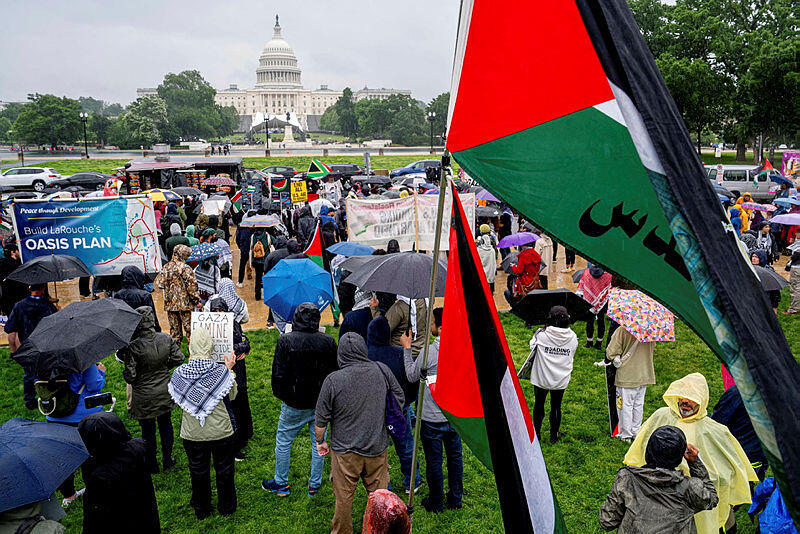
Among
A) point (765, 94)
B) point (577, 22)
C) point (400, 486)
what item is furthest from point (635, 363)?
point (765, 94)

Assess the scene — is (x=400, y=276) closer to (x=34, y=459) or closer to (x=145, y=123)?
(x=34, y=459)

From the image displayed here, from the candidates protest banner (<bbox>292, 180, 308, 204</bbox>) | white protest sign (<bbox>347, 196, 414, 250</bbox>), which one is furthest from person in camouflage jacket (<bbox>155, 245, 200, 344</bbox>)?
protest banner (<bbox>292, 180, 308, 204</bbox>)

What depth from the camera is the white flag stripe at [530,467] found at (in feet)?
8.73

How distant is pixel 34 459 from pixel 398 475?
3.40m

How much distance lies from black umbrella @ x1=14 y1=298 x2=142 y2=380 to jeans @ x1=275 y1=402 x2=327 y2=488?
1.55 meters

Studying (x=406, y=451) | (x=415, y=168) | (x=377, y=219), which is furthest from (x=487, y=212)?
(x=415, y=168)

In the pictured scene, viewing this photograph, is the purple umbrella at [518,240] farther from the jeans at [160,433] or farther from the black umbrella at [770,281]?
the jeans at [160,433]

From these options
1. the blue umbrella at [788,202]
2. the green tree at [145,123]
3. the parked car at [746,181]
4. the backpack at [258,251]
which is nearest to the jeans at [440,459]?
the backpack at [258,251]

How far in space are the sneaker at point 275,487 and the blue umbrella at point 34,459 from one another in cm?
224

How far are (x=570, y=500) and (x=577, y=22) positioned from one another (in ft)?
15.4

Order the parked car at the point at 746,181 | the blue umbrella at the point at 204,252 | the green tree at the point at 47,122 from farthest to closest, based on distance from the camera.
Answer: the green tree at the point at 47,122, the parked car at the point at 746,181, the blue umbrella at the point at 204,252

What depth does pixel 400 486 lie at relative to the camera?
5758mm

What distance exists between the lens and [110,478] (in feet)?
12.4

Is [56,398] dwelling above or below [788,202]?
below
